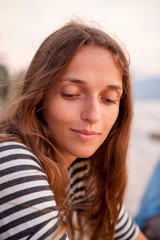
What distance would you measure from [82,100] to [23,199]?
24.6 inches

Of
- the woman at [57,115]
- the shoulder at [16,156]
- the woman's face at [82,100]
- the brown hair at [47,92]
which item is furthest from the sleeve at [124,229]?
the shoulder at [16,156]

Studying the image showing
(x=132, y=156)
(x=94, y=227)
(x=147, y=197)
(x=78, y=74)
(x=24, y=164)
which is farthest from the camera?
(x=132, y=156)

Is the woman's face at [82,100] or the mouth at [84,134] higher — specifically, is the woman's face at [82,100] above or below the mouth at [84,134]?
above

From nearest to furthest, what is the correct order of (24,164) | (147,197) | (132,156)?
1. (24,164)
2. (147,197)
3. (132,156)

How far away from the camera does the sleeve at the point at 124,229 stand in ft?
5.85

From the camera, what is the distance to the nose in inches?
51.5

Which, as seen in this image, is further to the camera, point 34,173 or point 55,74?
point 55,74

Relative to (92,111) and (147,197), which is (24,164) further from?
(147,197)

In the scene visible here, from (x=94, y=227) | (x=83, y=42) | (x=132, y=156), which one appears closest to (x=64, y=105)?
(x=83, y=42)

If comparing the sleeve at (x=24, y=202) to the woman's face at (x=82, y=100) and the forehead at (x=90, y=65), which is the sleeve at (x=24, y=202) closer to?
the woman's face at (x=82, y=100)

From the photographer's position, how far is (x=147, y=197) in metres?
3.02

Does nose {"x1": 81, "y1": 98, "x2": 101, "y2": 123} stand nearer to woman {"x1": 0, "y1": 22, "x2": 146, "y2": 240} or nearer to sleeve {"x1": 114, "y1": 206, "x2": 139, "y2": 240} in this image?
woman {"x1": 0, "y1": 22, "x2": 146, "y2": 240}

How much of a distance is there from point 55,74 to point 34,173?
57cm

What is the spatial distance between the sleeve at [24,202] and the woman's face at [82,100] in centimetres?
33
